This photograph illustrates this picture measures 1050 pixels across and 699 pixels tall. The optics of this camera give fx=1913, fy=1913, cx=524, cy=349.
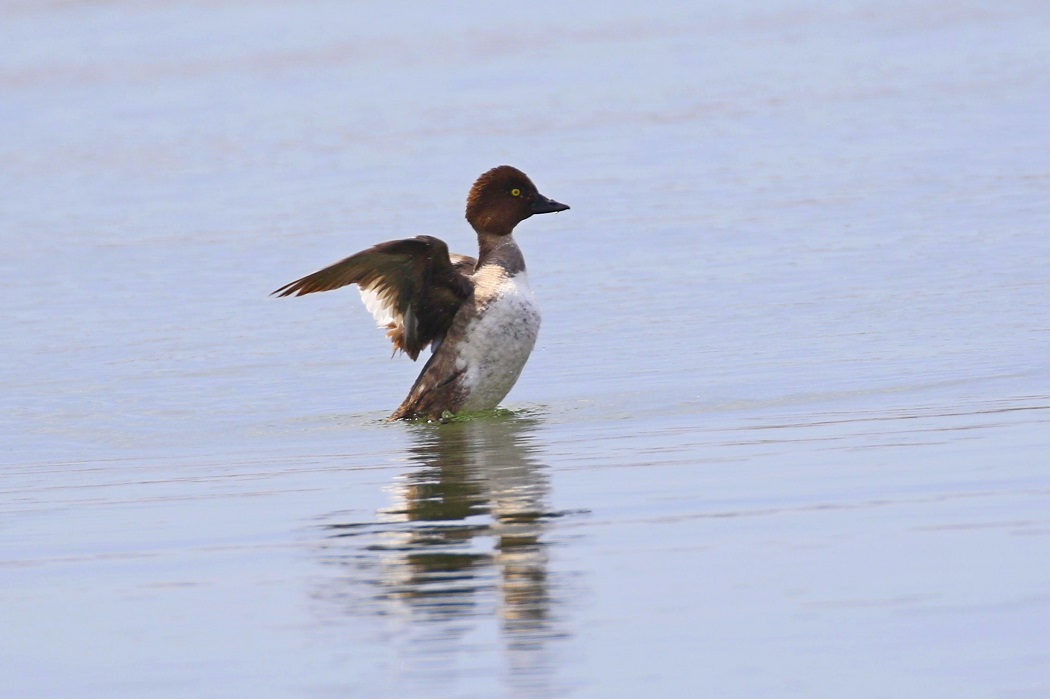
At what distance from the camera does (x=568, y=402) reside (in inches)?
370

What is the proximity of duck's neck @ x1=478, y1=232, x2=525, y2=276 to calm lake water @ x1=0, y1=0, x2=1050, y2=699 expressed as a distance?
2.32ft

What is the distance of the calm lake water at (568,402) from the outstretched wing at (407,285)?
499 mm

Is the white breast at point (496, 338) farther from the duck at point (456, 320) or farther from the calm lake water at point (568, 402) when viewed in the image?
the calm lake water at point (568, 402)

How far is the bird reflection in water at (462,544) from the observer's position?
5.45 meters

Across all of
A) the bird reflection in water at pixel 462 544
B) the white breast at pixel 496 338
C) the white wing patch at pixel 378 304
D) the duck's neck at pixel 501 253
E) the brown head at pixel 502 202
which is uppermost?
the brown head at pixel 502 202

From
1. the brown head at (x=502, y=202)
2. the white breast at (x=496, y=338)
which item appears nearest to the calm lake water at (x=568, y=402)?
the white breast at (x=496, y=338)

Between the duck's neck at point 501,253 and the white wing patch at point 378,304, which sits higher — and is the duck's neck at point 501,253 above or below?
above

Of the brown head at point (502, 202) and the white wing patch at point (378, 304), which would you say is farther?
the brown head at point (502, 202)

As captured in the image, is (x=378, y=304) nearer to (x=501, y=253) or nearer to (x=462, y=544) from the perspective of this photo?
(x=501, y=253)

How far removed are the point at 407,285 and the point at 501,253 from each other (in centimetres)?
61

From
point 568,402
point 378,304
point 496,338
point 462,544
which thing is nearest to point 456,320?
point 496,338

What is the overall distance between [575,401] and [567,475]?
200cm

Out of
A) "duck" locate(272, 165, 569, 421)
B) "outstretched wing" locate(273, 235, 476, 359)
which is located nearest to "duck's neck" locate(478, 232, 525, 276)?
"duck" locate(272, 165, 569, 421)

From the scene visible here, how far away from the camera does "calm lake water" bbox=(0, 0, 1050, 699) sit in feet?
17.0
